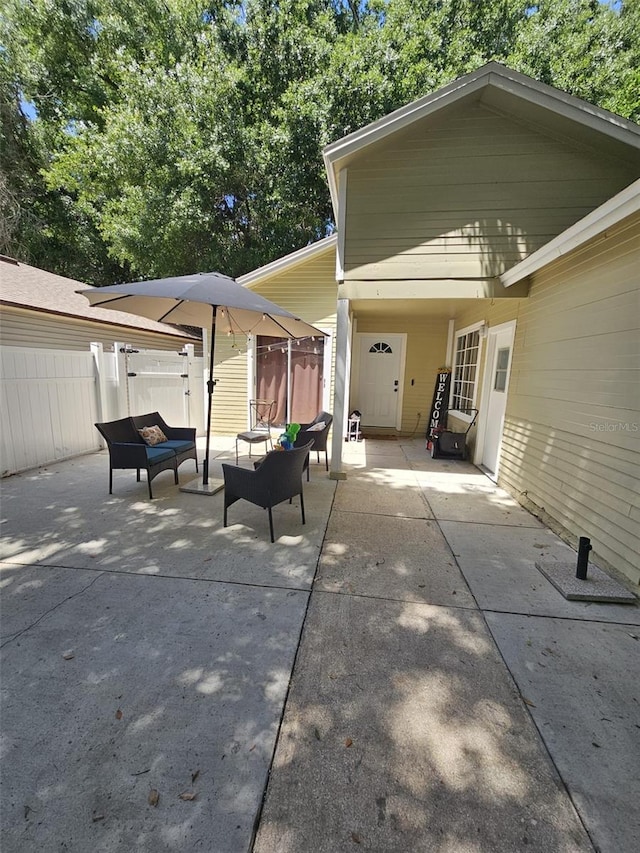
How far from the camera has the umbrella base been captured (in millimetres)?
4535

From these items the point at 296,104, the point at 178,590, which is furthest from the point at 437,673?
the point at 296,104

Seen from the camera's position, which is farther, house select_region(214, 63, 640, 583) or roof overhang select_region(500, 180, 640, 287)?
house select_region(214, 63, 640, 583)

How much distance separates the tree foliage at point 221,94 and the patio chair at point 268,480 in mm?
10026

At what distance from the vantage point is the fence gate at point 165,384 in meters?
7.12

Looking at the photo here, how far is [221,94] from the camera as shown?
1044cm

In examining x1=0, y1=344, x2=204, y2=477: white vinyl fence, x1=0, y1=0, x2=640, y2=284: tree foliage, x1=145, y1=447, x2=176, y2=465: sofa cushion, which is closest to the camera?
x1=145, y1=447, x2=176, y2=465: sofa cushion

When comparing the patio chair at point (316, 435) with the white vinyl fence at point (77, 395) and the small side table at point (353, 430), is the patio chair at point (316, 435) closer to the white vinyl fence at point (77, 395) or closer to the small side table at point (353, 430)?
the small side table at point (353, 430)

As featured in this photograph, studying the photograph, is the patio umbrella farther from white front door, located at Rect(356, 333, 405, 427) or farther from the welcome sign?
the welcome sign

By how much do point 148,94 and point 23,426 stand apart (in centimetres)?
1093

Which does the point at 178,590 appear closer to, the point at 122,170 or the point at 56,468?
the point at 56,468

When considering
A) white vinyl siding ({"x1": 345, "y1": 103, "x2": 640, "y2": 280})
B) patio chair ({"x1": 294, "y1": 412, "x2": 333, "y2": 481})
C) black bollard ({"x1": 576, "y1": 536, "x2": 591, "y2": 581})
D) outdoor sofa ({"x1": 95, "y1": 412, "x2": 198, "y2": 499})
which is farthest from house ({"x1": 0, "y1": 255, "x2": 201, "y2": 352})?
black bollard ({"x1": 576, "y1": 536, "x2": 591, "y2": 581})

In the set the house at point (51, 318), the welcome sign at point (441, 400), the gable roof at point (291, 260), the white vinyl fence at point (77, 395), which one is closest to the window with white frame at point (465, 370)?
the welcome sign at point (441, 400)
